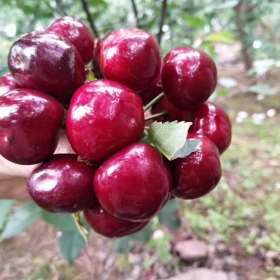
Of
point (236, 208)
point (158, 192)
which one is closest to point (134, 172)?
point (158, 192)

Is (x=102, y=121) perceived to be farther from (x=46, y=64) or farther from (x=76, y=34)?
(x=76, y=34)

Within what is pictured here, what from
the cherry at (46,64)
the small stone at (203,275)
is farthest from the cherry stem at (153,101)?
the small stone at (203,275)

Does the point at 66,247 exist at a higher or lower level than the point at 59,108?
lower

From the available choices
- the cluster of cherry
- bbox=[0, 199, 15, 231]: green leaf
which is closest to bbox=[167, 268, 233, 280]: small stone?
bbox=[0, 199, 15, 231]: green leaf

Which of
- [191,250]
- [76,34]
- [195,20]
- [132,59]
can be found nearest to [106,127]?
[132,59]

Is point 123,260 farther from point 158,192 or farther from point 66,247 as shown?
point 158,192

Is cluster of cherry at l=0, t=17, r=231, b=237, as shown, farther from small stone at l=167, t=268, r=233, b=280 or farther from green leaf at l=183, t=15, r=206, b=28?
small stone at l=167, t=268, r=233, b=280
